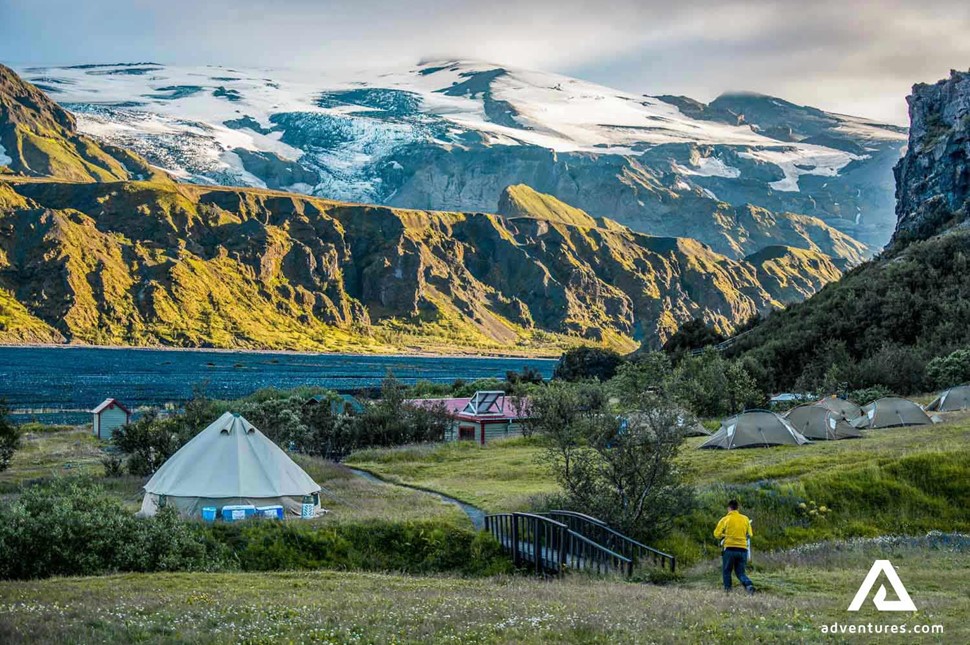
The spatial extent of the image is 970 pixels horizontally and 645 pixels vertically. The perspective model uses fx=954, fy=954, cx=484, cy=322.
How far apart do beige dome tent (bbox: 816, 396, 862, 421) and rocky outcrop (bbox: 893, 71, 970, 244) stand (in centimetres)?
6283

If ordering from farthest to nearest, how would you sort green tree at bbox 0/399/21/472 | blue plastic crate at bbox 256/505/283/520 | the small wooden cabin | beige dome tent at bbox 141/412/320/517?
the small wooden cabin → green tree at bbox 0/399/21/472 → beige dome tent at bbox 141/412/320/517 → blue plastic crate at bbox 256/505/283/520

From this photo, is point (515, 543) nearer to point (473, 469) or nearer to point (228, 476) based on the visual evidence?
point (228, 476)

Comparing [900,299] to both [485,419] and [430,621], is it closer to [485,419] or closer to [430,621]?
[485,419]

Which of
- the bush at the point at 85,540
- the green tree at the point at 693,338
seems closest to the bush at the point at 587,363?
the green tree at the point at 693,338

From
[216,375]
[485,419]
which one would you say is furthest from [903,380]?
[216,375]

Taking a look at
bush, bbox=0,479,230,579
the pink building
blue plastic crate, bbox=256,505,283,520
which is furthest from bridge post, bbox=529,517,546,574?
the pink building

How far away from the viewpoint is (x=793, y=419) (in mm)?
54156

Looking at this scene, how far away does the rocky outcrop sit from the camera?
12331cm

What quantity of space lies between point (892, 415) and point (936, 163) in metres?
92.0

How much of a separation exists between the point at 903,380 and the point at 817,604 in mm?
62772

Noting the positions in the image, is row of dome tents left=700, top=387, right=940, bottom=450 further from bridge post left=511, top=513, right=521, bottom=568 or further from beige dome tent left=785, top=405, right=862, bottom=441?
bridge post left=511, top=513, right=521, bottom=568

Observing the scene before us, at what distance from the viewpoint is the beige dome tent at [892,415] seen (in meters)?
55.5

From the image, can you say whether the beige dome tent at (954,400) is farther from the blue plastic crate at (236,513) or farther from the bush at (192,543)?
the blue plastic crate at (236,513)

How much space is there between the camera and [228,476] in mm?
36719
